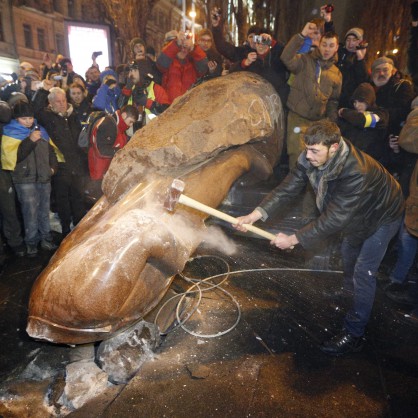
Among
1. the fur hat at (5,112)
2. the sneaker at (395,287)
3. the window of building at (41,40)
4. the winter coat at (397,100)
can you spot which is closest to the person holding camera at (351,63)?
the winter coat at (397,100)

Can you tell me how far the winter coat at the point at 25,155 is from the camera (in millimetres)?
4168

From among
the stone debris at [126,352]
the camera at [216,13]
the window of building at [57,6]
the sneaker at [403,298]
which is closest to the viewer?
the stone debris at [126,352]

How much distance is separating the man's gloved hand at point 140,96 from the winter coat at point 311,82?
8.05 feet

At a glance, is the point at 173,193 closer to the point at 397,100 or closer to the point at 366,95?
the point at 366,95

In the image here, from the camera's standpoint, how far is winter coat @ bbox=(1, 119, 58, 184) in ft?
13.7

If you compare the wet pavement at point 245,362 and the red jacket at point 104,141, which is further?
the red jacket at point 104,141

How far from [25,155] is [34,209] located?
0.82 metres

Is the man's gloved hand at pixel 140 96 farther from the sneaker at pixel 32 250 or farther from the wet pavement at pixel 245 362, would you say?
the wet pavement at pixel 245 362

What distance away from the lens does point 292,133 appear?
4.59 meters

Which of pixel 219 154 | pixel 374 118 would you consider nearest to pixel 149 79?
pixel 219 154

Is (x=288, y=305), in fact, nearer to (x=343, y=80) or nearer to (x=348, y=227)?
(x=348, y=227)

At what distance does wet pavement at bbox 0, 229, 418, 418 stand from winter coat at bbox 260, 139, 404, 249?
1.04 metres

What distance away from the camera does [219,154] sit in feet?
13.3

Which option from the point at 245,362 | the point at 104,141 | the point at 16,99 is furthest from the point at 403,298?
the point at 16,99
